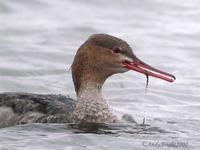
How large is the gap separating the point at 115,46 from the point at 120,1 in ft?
34.8

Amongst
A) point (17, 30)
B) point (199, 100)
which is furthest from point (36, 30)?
point (199, 100)

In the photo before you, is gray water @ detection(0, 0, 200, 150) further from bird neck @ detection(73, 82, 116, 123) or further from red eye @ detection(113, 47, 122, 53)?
red eye @ detection(113, 47, 122, 53)

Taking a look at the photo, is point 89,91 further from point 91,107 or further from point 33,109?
point 33,109

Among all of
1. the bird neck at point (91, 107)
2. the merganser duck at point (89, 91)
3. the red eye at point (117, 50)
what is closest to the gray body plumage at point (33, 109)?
the merganser duck at point (89, 91)

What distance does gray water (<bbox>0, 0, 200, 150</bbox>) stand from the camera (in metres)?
10.2

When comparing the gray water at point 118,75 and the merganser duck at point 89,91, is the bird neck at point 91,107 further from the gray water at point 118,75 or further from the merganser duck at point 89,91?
the gray water at point 118,75

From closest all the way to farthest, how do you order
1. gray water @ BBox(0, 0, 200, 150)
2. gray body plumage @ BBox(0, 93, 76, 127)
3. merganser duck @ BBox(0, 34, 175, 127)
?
1. gray water @ BBox(0, 0, 200, 150)
2. gray body plumage @ BBox(0, 93, 76, 127)
3. merganser duck @ BBox(0, 34, 175, 127)

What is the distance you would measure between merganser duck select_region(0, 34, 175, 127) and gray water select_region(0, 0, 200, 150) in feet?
0.95

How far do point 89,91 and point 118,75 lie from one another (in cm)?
530

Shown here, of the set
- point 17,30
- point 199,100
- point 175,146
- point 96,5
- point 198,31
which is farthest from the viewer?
point 96,5

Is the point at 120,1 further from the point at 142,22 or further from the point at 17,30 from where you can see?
the point at 17,30

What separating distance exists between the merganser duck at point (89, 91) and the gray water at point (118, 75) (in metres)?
0.29

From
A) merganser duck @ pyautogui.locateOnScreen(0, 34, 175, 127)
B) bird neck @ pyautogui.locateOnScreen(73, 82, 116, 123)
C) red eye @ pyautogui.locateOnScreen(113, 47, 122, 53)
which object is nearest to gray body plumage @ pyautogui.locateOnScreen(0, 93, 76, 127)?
merganser duck @ pyautogui.locateOnScreen(0, 34, 175, 127)

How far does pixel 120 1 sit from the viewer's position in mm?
21609
